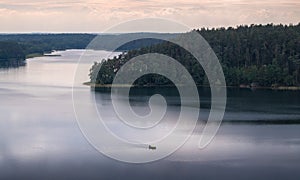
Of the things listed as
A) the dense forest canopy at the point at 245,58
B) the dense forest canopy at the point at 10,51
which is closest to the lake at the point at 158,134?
the dense forest canopy at the point at 245,58

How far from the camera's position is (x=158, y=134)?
45.4 ft

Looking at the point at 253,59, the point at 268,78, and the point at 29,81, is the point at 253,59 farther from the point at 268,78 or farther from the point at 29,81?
the point at 29,81

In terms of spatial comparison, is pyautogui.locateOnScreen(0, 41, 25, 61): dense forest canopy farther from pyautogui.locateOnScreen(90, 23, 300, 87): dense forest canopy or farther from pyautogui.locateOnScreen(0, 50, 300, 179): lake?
pyautogui.locateOnScreen(0, 50, 300, 179): lake

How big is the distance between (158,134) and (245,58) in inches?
561

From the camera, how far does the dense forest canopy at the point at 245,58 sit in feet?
82.8

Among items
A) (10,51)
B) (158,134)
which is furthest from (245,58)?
(10,51)

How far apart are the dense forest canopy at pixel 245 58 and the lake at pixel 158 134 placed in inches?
150

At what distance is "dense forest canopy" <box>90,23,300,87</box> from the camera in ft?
82.8

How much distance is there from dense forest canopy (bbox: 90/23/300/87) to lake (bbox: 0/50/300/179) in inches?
150

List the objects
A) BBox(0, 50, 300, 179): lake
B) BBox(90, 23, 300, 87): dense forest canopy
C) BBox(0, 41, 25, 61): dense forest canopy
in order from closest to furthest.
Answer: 1. BBox(0, 50, 300, 179): lake
2. BBox(90, 23, 300, 87): dense forest canopy
3. BBox(0, 41, 25, 61): dense forest canopy

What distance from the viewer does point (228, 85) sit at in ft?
83.7

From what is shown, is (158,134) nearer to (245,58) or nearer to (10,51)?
(245,58)

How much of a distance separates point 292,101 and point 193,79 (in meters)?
6.38

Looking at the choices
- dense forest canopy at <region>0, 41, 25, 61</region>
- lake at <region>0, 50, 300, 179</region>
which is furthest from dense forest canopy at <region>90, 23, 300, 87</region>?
dense forest canopy at <region>0, 41, 25, 61</region>
